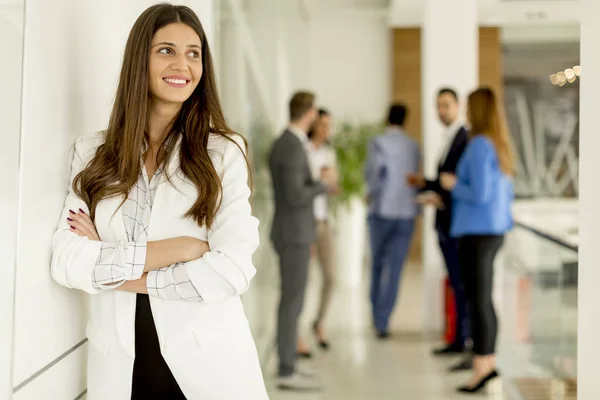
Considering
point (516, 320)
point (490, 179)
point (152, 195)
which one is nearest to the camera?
point (152, 195)

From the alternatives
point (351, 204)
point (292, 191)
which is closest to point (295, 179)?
point (292, 191)

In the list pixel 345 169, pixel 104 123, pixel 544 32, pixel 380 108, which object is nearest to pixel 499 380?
pixel 104 123

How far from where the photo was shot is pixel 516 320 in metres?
6.04

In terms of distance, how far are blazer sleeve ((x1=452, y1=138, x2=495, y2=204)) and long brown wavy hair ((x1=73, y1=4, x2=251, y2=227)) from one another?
9.36 feet

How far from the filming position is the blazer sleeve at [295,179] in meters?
4.87

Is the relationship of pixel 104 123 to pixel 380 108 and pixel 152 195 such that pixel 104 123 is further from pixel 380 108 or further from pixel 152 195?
pixel 380 108

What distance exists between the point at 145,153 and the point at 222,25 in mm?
2453

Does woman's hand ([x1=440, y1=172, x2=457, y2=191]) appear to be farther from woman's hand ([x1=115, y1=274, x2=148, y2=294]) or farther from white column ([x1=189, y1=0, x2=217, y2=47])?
woman's hand ([x1=115, y1=274, x2=148, y2=294])

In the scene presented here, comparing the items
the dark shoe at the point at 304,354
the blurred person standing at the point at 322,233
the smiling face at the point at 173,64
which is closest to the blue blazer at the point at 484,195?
the blurred person standing at the point at 322,233

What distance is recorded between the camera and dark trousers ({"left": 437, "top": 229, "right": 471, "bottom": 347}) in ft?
18.5

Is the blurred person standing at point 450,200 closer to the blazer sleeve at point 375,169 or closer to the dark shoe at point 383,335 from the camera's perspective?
the blazer sleeve at point 375,169

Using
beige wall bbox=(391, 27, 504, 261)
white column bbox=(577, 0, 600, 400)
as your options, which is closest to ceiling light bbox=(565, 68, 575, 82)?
white column bbox=(577, 0, 600, 400)

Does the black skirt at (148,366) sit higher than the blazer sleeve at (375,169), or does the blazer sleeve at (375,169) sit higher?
the blazer sleeve at (375,169)

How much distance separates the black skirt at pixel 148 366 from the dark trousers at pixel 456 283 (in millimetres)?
3845
